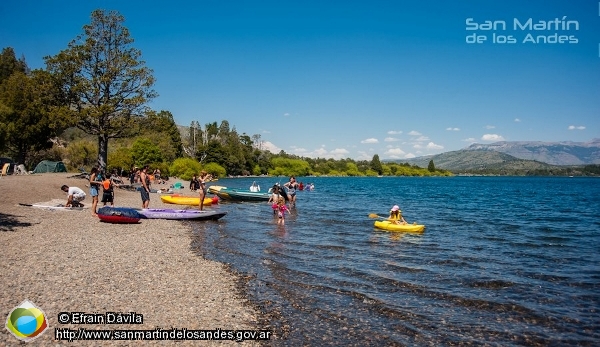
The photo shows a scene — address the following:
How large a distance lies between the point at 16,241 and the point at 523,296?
1623 centimetres

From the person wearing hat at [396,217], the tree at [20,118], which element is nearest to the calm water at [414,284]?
the person wearing hat at [396,217]

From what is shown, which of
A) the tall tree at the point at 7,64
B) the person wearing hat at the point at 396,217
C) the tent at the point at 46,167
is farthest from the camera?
the tall tree at the point at 7,64

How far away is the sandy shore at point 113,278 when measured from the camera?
826 cm

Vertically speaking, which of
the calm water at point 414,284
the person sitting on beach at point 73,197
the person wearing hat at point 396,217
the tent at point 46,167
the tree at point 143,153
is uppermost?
the tree at point 143,153

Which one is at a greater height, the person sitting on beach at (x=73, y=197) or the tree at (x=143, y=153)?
the tree at (x=143, y=153)

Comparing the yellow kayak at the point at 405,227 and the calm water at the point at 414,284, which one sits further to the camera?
the yellow kayak at the point at 405,227

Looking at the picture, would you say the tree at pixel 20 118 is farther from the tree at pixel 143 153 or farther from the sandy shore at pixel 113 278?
the sandy shore at pixel 113 278

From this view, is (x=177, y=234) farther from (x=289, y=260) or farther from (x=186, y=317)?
(x=186, y=317)

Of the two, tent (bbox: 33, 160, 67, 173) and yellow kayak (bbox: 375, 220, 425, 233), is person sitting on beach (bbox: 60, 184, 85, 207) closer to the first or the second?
yellow kayak (bbox: 375, 220, 425, 233)

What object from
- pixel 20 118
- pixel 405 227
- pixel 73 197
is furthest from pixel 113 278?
pixel 20 118

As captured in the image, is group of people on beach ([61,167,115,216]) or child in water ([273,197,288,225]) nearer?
group of people on beach ([61,167,115,216])

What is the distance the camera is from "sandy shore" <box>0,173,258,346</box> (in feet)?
27.1

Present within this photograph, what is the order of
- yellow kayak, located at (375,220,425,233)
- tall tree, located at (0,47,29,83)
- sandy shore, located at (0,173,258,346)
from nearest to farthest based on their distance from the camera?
sandy shore, located at (0,173,258,346), yellow kayak, located at (375,220,425,233), tall tree, located at (0,47,29,83)

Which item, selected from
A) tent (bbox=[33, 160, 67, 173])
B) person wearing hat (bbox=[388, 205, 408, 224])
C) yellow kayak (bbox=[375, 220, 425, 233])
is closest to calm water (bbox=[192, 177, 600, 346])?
yellow kayak (bbox=[375, 220, 425, 233])
